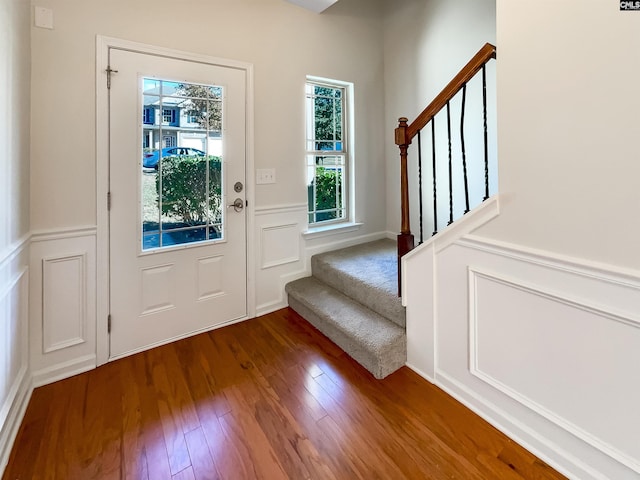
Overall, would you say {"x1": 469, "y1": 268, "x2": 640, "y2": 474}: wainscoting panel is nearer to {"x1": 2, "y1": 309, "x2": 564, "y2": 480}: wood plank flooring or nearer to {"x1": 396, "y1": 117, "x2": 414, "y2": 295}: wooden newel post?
{"x1": 2, "y1": 309, "x2": 564, "y2": 480}: wood plank flooring

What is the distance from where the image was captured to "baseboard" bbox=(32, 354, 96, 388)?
185 centimetres

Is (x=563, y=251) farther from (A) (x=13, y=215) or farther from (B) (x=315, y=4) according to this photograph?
(B) (x=315, y=4)

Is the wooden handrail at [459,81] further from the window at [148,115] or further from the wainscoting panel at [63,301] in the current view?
the wainscoting panel at [63,301]

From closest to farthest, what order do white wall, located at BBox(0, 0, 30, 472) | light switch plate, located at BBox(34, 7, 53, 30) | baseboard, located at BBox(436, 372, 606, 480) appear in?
baseboard, located at BBox(436, 372, 606, 480) < white wall, located at BBox(0, 0, 30, 472) < light switch plate, located at BBox(34, 7, 53, 30)

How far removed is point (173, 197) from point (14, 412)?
1.38 meters

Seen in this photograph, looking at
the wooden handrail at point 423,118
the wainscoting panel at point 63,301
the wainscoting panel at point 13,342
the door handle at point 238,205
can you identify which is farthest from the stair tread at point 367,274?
the wainscoting panel at point 13,342

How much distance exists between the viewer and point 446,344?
1.74 meters

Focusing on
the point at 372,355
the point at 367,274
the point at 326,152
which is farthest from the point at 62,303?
the point at 326,152

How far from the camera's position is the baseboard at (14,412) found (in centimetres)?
136

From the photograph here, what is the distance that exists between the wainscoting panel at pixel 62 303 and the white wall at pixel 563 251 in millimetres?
2165

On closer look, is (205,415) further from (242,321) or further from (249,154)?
(249,154)

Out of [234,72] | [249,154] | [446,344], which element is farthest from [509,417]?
[234,72]

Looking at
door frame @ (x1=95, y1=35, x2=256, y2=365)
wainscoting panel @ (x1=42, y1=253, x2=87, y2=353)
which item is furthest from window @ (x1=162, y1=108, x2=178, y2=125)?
wainscoting panel @ (x1=42, y1=253, x2=87, y2=353)

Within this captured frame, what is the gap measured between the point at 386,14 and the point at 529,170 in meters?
2.73
